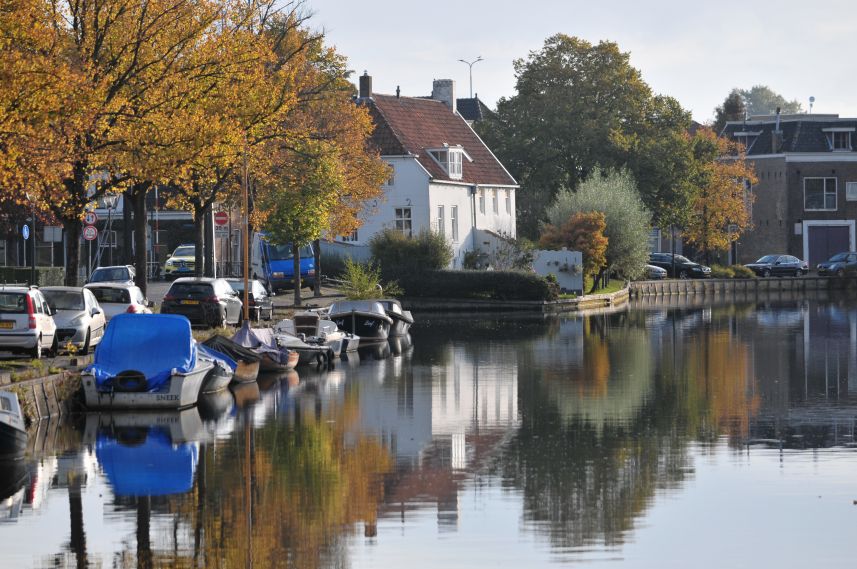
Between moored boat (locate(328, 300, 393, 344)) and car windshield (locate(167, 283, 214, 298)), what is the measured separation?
5782 mm

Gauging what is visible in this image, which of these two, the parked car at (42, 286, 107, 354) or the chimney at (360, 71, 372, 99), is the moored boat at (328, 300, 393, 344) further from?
the chimney at (360, 71, 372, 99)

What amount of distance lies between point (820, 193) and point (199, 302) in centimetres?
6846

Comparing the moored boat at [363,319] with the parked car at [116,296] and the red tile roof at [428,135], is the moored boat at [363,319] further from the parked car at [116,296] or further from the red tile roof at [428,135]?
the red tile roof at [428,135]

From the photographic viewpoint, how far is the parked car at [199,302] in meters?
42.5

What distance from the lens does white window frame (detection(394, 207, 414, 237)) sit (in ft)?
260

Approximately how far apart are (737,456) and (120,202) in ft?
230

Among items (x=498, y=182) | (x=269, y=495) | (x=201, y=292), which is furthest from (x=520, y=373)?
(x=498, y=182)

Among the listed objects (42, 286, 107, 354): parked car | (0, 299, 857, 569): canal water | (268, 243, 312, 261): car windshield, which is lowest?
(0, 299, 857, 569): canal water

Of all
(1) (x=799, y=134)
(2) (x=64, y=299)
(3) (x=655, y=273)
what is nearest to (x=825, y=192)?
(1) (x=799, y=134)

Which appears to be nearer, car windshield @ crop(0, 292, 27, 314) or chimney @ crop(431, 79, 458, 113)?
car windshield @ crop(0, 292, 27, 314)

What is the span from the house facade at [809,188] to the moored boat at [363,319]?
5873 centimetres

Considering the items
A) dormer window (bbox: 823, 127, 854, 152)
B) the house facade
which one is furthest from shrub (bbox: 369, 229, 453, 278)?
dormer window (bbox: 823, 127, 854, 152)

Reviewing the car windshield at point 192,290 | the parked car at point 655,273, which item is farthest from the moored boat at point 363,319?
the parked car at point 655,273

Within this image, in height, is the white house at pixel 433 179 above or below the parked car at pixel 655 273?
above
